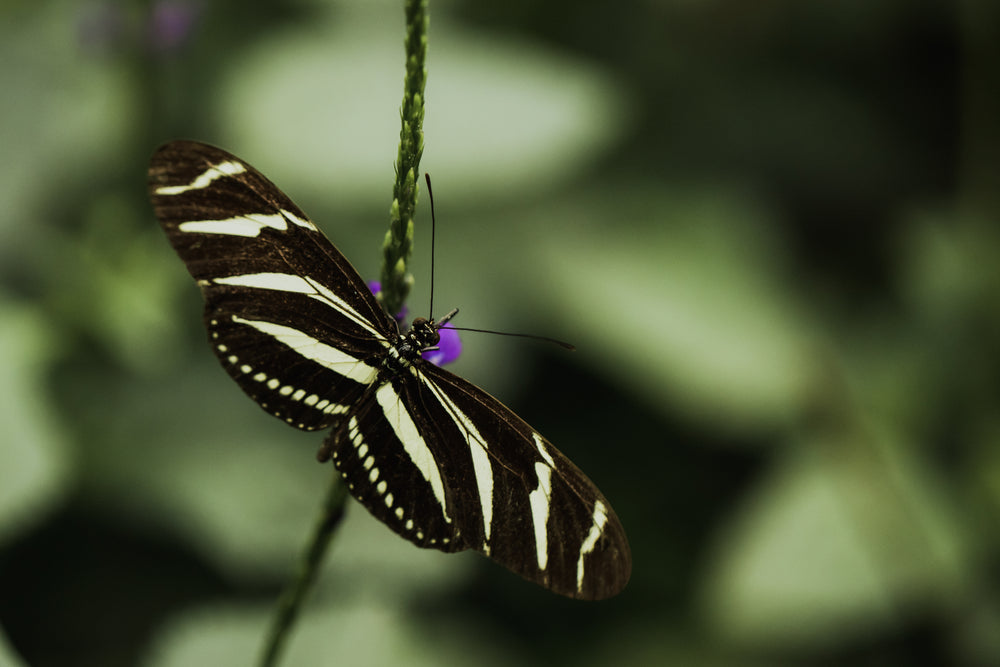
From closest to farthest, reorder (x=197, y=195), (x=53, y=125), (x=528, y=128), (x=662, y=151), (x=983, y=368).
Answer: (x=197, y=195) → (x=53, y=125) → (x=528, y=128) → (x=983, y=368) → (x=662, y=151)

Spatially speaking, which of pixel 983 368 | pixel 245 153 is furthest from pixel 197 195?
pixel 983 368

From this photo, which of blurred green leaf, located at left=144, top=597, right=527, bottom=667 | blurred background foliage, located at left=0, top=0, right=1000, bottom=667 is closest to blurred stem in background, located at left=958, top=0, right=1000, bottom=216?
blurred background foliage, located at left=0, top=0, right=1000, bottom=667

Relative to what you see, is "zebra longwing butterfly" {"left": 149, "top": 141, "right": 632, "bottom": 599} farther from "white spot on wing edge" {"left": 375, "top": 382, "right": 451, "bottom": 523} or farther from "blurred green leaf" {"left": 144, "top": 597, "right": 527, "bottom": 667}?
"blurred green leaf" {"left": 144, "top": 597, "right": 527, "bottom": 667}

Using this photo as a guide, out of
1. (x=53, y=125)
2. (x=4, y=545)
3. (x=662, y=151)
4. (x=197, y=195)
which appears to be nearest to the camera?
(x=197, y=195)

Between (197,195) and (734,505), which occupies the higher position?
(197,195)

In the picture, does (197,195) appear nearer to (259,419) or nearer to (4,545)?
(4,545)

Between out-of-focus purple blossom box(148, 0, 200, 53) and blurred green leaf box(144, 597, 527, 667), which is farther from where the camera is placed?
out-of-focus purple blossom box(148, 0, 200, 53)

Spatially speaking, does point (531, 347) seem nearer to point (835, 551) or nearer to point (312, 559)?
point (835, 551)
